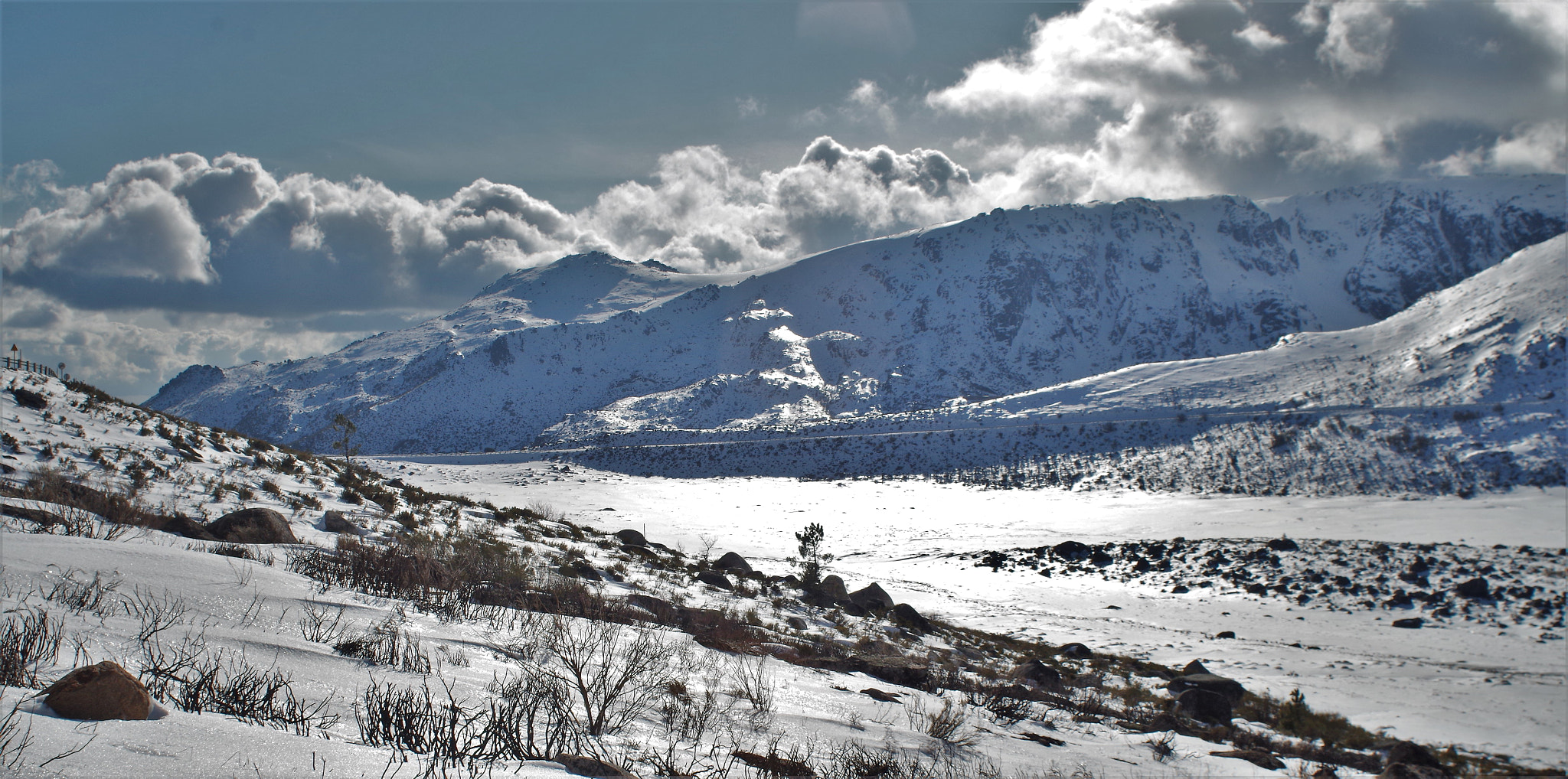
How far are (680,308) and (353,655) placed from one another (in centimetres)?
19293

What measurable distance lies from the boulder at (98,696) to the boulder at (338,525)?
820cm

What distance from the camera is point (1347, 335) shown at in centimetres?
7531

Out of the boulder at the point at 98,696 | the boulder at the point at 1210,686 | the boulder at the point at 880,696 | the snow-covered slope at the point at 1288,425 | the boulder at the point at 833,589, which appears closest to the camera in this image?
the boulder at the point at 98,696

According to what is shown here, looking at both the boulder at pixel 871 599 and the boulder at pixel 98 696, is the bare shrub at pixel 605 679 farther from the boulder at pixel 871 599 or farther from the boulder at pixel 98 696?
the boulder at pixel 871 599

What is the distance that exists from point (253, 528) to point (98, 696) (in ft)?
20.1

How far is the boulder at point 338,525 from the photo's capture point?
938 centimetres

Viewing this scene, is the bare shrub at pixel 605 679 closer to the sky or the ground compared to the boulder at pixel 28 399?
closer to the ground

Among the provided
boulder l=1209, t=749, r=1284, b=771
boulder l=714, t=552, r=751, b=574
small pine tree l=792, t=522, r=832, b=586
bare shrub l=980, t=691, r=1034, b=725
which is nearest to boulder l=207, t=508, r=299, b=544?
bare shrub l=980, t=691, r=1034, b=725

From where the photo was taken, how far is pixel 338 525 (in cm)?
946

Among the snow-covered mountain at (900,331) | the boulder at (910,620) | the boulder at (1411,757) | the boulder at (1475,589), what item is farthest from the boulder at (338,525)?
the snow-covered mountain at (900,331)

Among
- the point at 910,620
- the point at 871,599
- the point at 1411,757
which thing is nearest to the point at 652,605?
the point at 910,620

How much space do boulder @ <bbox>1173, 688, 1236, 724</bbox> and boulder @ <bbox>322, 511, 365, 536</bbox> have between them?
11.1m

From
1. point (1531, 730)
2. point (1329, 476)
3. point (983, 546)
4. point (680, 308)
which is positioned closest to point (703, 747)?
point (1531, 730)

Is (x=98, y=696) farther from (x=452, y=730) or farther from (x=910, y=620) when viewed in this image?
(x=910, y=620)
